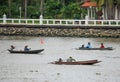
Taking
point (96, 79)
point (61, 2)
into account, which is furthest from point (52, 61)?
point (61, 2)

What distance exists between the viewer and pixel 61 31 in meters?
98.8

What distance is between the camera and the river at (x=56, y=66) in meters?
55.8

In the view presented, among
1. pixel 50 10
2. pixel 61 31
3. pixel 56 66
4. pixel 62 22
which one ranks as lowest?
pixel 56 66

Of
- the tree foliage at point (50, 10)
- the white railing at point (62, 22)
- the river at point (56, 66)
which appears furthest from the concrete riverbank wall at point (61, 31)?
the tree foliage at point (50, 10)

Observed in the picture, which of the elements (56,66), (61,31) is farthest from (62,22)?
(56,66)

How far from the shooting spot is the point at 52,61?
6862 centimetres

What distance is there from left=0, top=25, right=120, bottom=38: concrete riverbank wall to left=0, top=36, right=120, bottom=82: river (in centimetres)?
329

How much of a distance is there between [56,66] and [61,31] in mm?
35248

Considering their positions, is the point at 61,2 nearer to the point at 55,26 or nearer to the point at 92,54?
the point at 55,26

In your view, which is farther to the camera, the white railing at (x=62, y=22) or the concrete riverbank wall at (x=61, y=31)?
the white railing at (x=62, y=22)

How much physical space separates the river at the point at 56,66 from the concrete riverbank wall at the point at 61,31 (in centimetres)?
329

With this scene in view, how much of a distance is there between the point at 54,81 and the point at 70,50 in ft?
90.9

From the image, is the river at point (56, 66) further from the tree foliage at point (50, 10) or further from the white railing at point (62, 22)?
the tree foliage at point (50, 10)

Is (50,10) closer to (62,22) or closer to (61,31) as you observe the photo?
(62,22)
